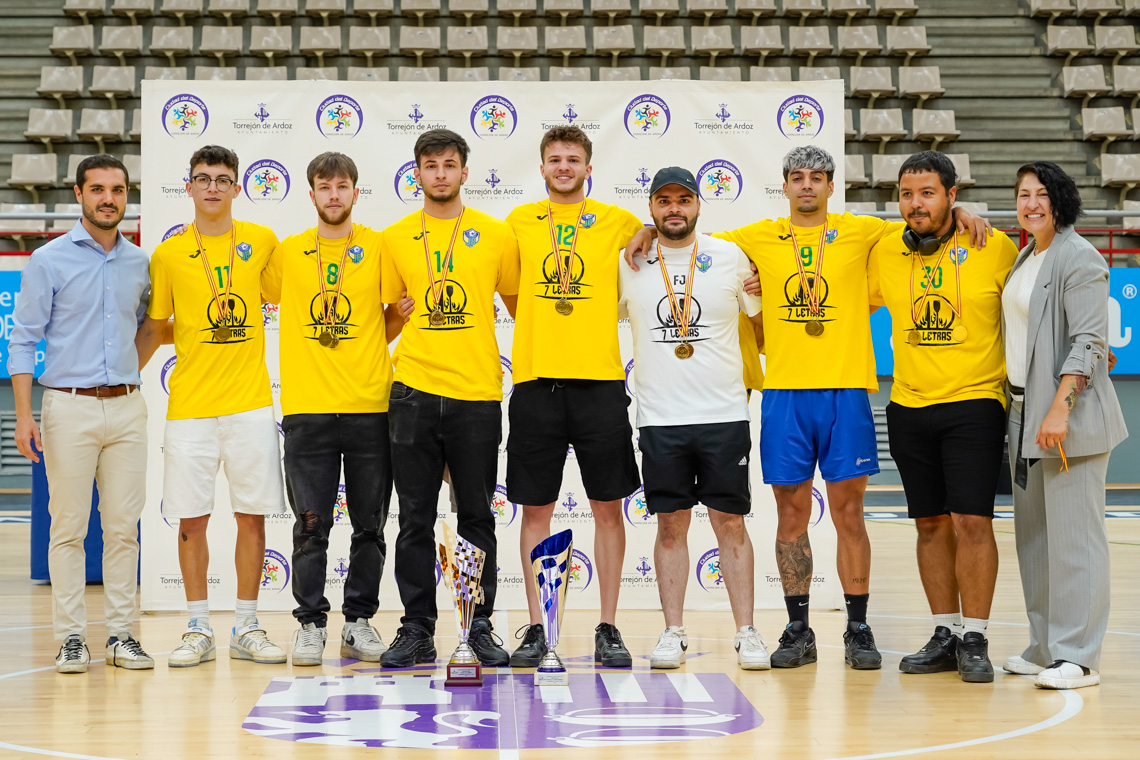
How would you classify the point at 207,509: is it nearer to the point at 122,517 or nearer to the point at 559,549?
the point at 122,517

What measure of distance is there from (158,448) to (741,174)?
3.60 metres

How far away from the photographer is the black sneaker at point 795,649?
14.8ft

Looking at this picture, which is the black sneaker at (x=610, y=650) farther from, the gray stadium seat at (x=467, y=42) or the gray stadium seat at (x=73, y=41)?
the gray stadium seat at (x=73, y=41)

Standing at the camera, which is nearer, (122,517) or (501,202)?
(122,517)

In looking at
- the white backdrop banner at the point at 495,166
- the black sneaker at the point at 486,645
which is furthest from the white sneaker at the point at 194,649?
the white backdrop banner at the point at 495,166

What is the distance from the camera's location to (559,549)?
13.5ft

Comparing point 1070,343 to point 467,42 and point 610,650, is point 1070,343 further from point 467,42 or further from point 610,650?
point 467,42

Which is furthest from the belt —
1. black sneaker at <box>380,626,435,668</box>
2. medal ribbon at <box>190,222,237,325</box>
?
black sneaker at <box>380,626,435,668</box>

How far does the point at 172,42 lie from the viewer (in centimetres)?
1454

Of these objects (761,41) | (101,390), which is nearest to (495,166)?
(101,390)

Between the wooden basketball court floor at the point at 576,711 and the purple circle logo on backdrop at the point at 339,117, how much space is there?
9.12 feet

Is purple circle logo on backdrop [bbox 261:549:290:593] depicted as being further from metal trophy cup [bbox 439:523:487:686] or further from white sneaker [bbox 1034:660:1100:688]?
white sneaker [bbox 1034:660:1100:688]

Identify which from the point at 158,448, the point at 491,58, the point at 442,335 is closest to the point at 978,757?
the point at 442,335

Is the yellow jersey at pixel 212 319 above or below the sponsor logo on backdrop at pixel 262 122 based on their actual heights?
below
